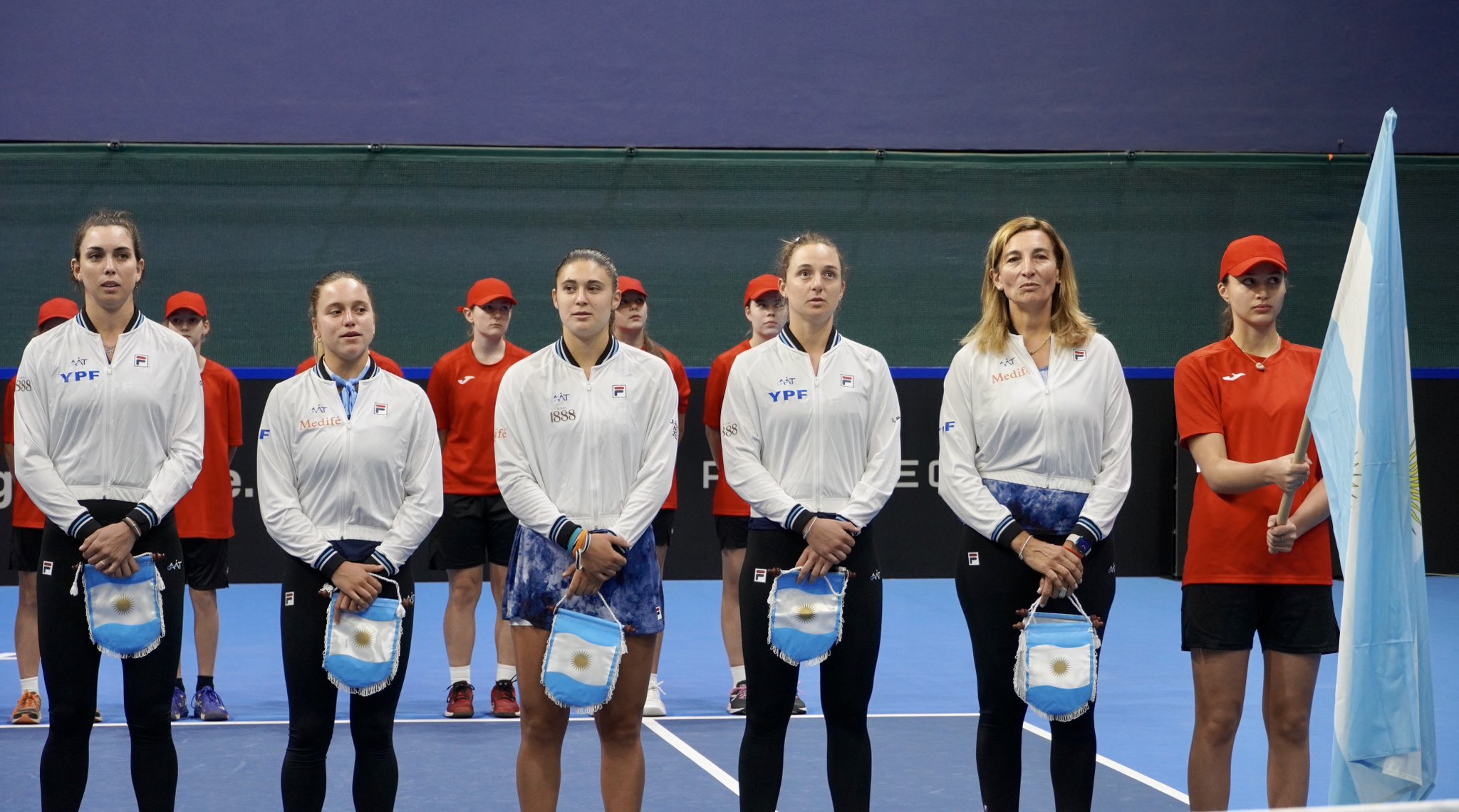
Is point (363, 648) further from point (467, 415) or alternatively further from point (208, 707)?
point (467, 415)

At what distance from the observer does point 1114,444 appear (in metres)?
3.79

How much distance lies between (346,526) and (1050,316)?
2.00 m

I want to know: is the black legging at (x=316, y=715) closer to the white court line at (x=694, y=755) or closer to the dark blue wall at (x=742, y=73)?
the white court line at (x=694, y=755)

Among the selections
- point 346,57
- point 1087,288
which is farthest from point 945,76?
point 346,57

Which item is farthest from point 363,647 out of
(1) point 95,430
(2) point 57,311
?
(2) point 57,311

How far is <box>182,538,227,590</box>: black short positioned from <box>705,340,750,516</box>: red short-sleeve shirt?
6.70ft

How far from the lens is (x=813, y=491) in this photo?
387 cm

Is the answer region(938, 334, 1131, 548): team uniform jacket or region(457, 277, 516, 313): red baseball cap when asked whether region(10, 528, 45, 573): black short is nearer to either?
region(457, 277, 516, 313): red baseball cap

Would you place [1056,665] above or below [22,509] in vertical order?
below

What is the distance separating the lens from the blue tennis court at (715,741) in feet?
15.1

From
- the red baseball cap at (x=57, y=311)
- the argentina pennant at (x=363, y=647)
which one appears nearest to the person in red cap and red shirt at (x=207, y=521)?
the red baseball cap at (x=57, y=311)

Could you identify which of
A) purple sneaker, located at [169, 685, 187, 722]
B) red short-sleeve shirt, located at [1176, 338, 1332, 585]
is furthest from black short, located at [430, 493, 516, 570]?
red short-sleeve shirt, located at [1176, 338, 1332, 585]

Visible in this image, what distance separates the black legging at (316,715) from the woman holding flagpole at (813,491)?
952mm

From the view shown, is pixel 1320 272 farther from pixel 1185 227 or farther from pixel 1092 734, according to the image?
pixel 1092 734
